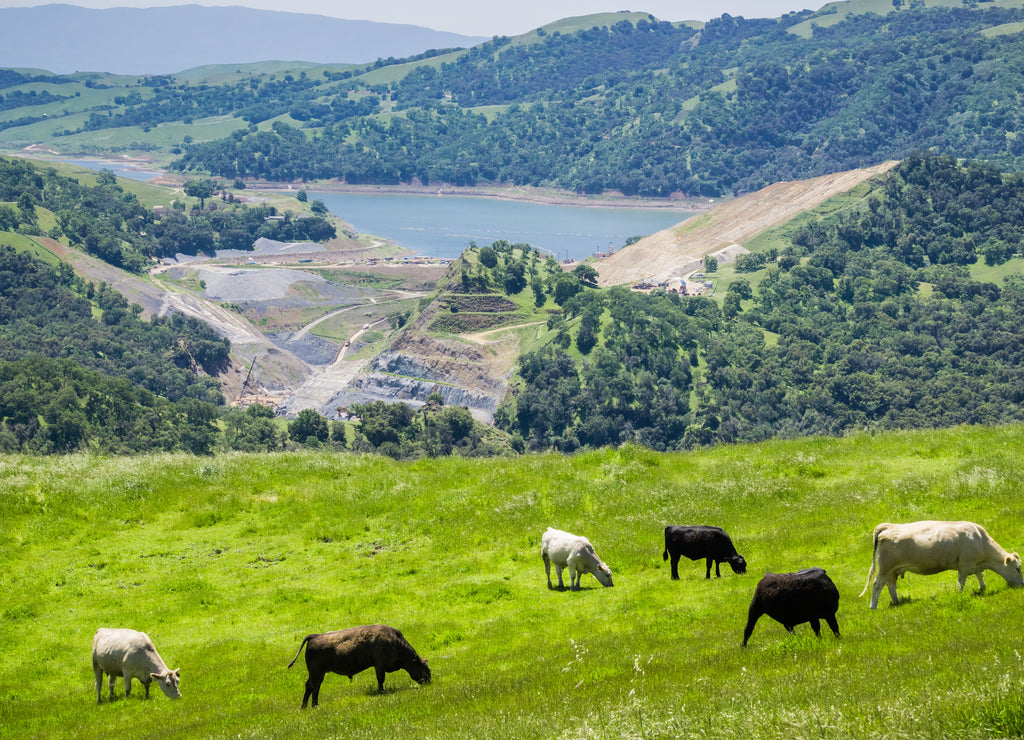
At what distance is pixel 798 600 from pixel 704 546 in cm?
515

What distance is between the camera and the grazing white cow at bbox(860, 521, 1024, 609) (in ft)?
53.5

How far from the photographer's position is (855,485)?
25.2 meters

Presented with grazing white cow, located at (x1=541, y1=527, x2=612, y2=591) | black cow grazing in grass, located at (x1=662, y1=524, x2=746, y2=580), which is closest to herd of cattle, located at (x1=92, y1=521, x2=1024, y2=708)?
black cow grazing in grass, located at (x1=662, y1=524, x2=746, y2=580)

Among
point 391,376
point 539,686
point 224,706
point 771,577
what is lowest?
point 391,376

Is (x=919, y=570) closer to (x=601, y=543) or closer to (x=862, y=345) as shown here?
(x=601, y=543)

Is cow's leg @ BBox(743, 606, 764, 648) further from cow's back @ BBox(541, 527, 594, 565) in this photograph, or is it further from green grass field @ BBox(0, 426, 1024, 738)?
cow's back @ BBox(541, 527, 594, 565)

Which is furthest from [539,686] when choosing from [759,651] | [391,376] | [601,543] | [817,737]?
[391,376]

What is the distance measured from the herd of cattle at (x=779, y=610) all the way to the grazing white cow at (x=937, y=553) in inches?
0.7

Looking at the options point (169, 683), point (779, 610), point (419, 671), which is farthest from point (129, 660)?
point (779, 610)

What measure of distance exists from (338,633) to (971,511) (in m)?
15.0

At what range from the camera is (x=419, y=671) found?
1577 centimetres

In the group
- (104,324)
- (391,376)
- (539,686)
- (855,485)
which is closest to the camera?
(539,686)

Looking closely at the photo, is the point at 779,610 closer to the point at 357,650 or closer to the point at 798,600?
the point at 798,600

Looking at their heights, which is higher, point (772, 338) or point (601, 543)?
point (601, 543)
